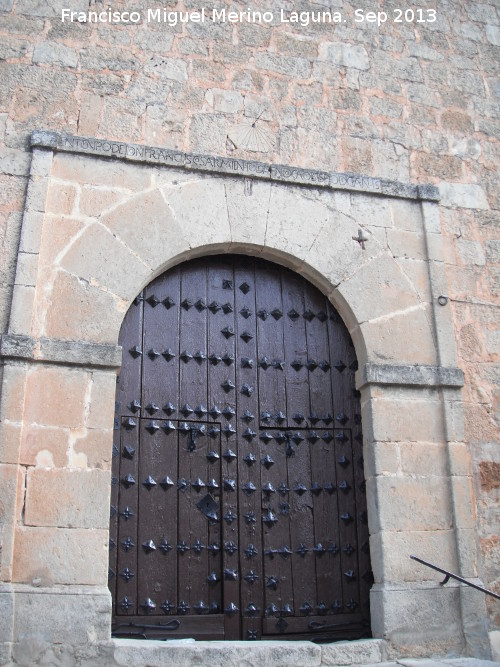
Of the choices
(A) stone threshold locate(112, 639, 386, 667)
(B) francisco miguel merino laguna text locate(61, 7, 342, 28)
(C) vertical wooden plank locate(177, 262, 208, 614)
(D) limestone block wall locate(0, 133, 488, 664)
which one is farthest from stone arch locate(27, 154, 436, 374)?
(A) stone threshold locate(112, 639, 386, 667)

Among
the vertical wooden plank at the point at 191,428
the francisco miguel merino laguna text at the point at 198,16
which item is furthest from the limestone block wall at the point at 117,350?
the francisco miguel merino laguna text at the point at 198,16

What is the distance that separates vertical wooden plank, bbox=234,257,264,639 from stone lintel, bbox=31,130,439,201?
0.56m

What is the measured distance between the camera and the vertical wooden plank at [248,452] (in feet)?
13.9

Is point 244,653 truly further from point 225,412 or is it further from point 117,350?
point 117,350

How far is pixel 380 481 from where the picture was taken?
14.4 feet

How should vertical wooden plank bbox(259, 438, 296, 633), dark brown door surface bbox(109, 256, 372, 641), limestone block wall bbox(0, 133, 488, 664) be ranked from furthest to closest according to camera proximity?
→ vertical wooden plank bbox(259, 438, 296, 633)
dark brown door surface bbox(109, 256, 372, 641)
limestone block wall bbox(0, 133, 488, 664)

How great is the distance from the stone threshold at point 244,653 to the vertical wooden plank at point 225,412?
287mm

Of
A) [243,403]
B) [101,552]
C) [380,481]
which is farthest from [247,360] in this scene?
[101,552]

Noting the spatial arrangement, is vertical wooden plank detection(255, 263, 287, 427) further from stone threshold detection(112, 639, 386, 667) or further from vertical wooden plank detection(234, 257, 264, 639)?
stone threshold detection(112, 639, 386, 667)

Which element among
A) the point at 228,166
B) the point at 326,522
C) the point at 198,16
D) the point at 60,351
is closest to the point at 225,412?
the point at 326,522

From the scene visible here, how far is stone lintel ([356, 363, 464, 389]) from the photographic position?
459 centimetres

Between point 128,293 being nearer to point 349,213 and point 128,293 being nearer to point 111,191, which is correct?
point 111,191

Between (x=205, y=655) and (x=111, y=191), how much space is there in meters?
2.56

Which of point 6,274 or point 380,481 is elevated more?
point 6,274
